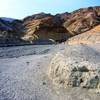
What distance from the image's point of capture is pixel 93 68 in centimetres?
970

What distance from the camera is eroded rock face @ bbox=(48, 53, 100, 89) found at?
31.2 feet

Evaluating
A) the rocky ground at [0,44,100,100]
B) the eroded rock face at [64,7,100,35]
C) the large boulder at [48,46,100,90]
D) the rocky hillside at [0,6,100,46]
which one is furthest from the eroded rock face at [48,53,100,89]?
the eroded rock face at [64,7,100,35]

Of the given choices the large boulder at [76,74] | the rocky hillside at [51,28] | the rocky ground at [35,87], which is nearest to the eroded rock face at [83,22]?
the rocky hillside at [51,28]

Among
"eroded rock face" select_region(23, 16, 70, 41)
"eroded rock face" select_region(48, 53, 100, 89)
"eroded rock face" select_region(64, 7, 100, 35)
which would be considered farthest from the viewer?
Result: "eroded rock face" select_region(64, 7, 100, 35)

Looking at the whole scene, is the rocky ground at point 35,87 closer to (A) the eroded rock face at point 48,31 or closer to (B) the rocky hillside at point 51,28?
(B) the rocky hillside at point 51,28

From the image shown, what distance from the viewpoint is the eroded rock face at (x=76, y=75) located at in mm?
9501

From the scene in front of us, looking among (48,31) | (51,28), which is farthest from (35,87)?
(51,28)

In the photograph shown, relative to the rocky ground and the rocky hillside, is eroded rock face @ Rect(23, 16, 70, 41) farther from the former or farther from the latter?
the rocky ground

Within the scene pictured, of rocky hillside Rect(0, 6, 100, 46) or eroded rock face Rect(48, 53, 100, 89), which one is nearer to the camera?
eroded rock face Rect(48, 53, 100, 89)

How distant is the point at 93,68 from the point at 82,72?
438mm

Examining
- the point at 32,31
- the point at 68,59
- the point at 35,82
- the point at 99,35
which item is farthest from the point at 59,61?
the point at 32,31

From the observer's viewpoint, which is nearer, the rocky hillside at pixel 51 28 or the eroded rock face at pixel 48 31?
the rocky hillside at pixel 51 28

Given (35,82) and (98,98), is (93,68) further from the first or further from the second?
(35,82)

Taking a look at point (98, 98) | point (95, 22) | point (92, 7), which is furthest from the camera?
point (92, 7)
